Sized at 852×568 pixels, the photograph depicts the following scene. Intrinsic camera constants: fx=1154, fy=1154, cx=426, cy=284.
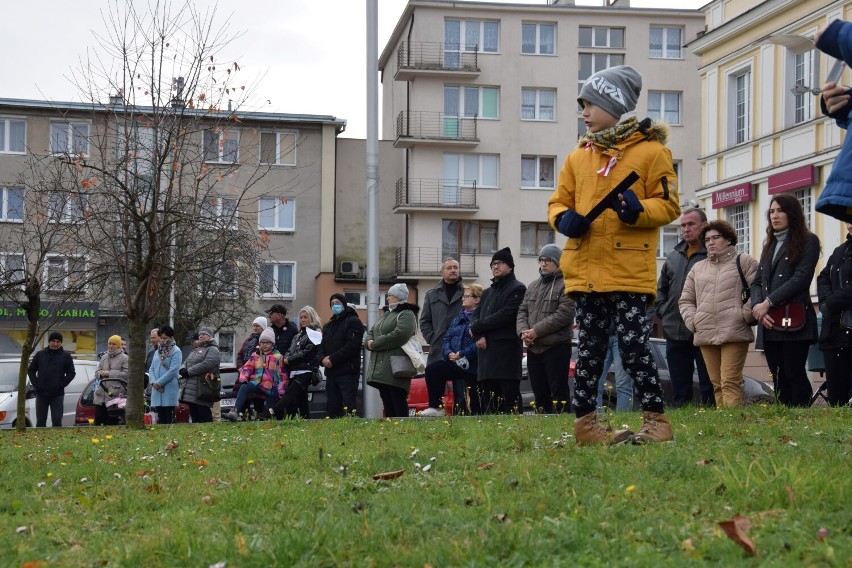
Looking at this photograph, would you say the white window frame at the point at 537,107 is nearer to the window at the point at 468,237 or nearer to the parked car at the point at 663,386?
the window at the point at 468,237

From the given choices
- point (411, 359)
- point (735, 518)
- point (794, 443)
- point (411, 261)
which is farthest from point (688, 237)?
point (411, 261)

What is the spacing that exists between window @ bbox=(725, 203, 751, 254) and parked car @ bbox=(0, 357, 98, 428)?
18.9 meters

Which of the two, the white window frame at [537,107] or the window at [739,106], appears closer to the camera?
the window at [739,106]

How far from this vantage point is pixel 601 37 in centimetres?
5978

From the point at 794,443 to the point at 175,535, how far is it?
3.71 m

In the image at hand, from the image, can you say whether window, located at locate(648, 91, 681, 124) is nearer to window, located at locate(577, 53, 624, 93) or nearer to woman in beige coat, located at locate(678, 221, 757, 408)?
window, located at locate(577, 53, 624, 93)

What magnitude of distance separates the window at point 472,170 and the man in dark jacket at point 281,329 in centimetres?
4066

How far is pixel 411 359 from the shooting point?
1469cm

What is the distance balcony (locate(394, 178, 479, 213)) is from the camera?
→ 5709 centimetres

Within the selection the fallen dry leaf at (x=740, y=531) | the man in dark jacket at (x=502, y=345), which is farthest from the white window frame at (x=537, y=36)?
the fallen dry leaf at (x=740, y=531)

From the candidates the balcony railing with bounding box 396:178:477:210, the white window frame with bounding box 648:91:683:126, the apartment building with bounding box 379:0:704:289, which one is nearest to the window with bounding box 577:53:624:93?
the apartment building with bounding box 379:0:704:289

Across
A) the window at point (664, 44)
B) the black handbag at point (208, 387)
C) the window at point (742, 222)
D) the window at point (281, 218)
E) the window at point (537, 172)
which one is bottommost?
the black handbag at point (208, 387)

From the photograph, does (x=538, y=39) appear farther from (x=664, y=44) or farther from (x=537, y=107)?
(x=664, y=44)

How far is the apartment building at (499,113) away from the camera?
5762 centimetres
